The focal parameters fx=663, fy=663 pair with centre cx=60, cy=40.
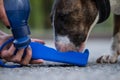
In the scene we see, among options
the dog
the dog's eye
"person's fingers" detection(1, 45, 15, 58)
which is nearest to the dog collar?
the dog

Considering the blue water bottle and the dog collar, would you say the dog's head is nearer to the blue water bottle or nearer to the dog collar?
the dog collar

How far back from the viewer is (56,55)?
13.5 feet

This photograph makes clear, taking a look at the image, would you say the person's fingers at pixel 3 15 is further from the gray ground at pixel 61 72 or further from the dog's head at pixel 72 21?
the dog's head at pixel 72 21

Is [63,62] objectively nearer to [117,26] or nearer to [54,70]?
[54,70]

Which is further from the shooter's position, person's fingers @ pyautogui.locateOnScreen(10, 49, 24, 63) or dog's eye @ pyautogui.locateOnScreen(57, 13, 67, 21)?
dog's eye @ pyautogui.locateOnScreen(57, 13, 67, 21)

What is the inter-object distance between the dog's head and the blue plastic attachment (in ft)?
0.36

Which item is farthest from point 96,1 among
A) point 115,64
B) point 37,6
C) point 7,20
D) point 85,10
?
point 37,6

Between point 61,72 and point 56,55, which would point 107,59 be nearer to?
point 56,55

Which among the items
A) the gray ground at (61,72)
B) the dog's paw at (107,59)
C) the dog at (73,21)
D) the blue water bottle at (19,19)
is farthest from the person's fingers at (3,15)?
the dog's paw at (107,59)

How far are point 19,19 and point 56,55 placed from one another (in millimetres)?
359

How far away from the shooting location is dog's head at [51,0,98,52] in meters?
4.27

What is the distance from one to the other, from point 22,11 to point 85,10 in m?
0.59

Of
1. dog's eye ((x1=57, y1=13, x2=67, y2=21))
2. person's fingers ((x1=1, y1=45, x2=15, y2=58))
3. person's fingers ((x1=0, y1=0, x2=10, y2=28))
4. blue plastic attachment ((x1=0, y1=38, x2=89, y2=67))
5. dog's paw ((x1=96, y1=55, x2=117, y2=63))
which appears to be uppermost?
person's fingers ((x1=0, y1=0, x2=10, y2=28))

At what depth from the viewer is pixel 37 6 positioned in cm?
1017
